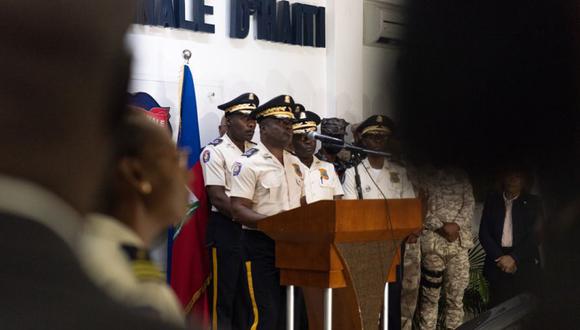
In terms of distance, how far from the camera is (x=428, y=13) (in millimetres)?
442

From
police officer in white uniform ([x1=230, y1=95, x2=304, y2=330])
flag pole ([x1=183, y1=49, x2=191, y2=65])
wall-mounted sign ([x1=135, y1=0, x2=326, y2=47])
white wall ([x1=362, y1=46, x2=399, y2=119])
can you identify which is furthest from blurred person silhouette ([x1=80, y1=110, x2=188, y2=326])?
flag pole ([x1=183, y1=49, x2=191, y2=65])

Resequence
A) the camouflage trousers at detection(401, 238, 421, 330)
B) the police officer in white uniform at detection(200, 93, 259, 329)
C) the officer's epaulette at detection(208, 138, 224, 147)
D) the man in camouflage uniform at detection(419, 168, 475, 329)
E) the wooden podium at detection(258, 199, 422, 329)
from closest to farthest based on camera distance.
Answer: the man in camouflage uniform at detection(419, 168, 475, 329), the wooden podium at detection(258, 199, 422, 329), the camouflage trousers at detection(401, 238, 421, 330), the police officer in white uniform at detection(200, 93, 259, 329), the officer's epaulette at detection(208, 138, 224, 147)

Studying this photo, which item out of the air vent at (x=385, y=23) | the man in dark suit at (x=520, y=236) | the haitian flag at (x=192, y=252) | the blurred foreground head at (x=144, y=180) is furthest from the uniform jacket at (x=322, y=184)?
the air vent at (x=385, y=23)

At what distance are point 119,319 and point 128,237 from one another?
0.37 feet

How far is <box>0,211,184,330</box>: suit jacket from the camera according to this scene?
25cm

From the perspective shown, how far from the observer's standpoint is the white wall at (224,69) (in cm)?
460

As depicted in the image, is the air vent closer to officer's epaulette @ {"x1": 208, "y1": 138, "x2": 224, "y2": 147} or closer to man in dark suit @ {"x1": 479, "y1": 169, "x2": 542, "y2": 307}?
man in dark suit @ {"x1": 479, "y1": 169, "x2": 542, "y2": 307}

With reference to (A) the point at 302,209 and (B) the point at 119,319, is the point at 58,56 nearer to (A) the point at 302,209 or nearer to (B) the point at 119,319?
(B) the point at 119,319

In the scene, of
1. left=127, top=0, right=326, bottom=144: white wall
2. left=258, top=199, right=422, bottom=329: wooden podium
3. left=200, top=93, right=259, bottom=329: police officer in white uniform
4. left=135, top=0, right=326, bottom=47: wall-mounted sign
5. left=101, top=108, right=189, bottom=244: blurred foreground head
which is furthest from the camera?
left=135, top=0, right=326, bottom=47: wall-mounted sign

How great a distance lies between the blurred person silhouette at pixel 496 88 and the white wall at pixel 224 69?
3892 millimetres

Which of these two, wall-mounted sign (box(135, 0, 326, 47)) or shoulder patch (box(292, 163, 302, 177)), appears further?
wall-mounted sign (box(135, 0, 326, 47))

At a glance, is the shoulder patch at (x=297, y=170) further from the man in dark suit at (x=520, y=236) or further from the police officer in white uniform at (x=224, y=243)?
the man in dark suit at (x=520, y=236)

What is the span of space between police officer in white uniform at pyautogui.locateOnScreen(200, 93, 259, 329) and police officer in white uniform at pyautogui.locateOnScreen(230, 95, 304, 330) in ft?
0.25

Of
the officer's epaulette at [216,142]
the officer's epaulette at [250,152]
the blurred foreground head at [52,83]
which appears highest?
the blurred foreground head at [52,83]
